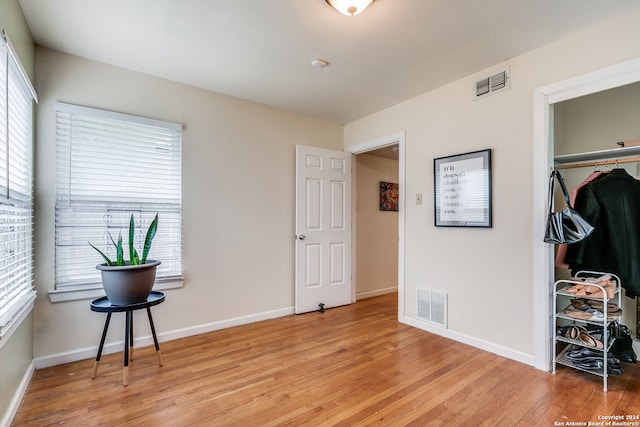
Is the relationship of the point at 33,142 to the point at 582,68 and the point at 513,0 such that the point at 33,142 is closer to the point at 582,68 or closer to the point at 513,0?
the point at 513,0

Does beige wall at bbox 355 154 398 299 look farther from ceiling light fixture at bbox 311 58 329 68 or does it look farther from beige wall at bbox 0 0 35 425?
beige wall at bbox 0 0 35 425

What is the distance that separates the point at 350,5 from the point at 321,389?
7.84ft

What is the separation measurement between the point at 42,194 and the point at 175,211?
3.13 feet

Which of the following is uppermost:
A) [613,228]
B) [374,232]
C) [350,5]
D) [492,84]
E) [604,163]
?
[350,5]

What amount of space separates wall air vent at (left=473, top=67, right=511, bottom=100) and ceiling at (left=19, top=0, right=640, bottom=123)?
4.1 inches

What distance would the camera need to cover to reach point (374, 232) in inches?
188

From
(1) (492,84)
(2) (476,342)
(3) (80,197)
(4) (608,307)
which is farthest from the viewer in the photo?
(2) (476,342)

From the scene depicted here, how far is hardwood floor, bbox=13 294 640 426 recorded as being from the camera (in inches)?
69.9

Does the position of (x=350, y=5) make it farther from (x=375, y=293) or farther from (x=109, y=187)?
(x=375, y=293)

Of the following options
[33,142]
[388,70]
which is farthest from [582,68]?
[33,142]

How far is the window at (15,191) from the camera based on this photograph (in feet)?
5.42

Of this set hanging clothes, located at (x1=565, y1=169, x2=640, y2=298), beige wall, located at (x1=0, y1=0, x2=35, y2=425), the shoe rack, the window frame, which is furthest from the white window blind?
hanging clothes, located at (x1=565, y1=169, x2=640, y2=298)

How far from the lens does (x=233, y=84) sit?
3061mm

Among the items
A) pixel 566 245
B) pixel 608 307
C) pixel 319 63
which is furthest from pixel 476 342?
pixel 319 63
